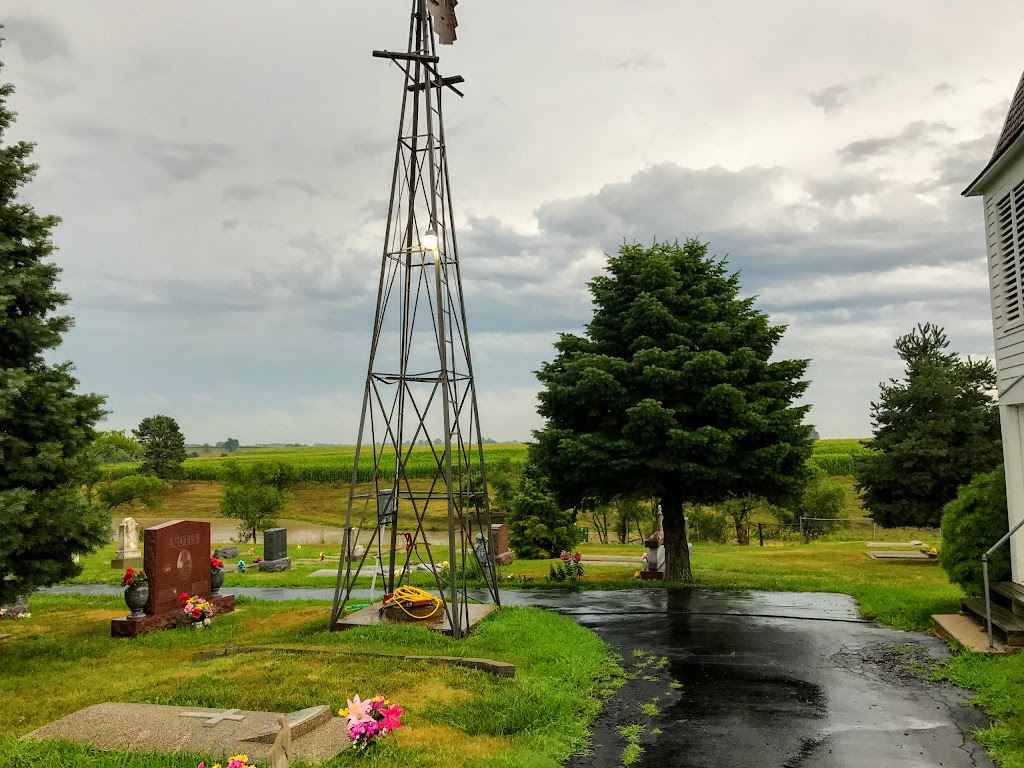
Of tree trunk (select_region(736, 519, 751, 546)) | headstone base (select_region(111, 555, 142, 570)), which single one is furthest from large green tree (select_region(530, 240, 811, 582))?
tree trunk (select_region(736, 519, 751, 546))

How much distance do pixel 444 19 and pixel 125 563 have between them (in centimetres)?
2204

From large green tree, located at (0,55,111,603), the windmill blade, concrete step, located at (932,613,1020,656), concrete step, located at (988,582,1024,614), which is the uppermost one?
the windmill blade

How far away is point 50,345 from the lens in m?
11.4

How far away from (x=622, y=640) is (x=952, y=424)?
19209 mm

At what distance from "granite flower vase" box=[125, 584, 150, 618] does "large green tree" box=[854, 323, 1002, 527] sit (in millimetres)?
23330

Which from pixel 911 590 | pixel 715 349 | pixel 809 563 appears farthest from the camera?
pixel 809 563

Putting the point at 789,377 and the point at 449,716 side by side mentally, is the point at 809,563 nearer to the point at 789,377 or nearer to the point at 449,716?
→ the point at 789,377

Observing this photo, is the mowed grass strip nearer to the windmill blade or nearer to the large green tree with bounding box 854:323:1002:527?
the large green tree with bounding box 854:323:1002:527

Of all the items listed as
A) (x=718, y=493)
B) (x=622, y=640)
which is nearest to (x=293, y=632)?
(x=622, y=640)

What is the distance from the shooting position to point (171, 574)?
14727mm

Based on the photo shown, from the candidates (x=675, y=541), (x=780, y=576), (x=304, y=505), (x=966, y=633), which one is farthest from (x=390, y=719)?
(x=304, y=505)

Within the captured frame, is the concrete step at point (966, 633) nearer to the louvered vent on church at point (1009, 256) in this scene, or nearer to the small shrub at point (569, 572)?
the louvered vent on church at point (1009, 256)

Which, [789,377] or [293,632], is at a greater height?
[789,377]

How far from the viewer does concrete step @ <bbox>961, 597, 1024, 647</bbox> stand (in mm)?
10664
